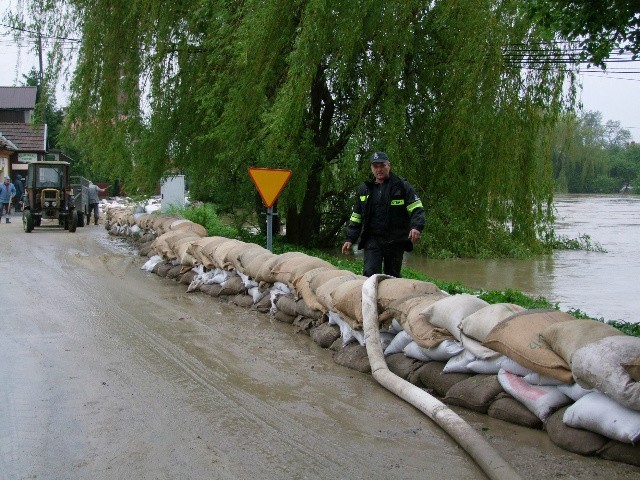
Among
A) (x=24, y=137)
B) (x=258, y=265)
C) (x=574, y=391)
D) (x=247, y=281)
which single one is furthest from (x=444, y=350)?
(x=24, y=137)

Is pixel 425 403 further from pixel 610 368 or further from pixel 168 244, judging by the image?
pixel 168 244

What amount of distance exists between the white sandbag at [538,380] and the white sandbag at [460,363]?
55 centimetres

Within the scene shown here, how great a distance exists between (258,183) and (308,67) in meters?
2.58

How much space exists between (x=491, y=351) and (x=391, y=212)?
9.34ft

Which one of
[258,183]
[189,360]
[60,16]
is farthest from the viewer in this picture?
[60,16]

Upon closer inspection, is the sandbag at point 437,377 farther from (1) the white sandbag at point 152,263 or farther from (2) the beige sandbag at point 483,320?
(1) the white sandbag at point 152,263

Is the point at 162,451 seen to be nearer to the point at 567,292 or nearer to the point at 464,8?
the point at 567,292

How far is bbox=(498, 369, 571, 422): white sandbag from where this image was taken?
15.8 feet

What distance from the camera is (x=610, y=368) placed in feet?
14.0

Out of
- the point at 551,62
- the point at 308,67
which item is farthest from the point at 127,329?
the point at 551,62

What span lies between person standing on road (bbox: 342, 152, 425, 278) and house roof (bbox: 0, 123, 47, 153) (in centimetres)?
4253

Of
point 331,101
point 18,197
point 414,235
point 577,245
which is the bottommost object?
point 18,197

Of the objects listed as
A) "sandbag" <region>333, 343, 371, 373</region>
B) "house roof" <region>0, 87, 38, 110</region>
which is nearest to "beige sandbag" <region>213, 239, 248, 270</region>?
"sandbag" <region>333, 343, 371, 373</region>

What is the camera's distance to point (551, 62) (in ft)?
46.7
